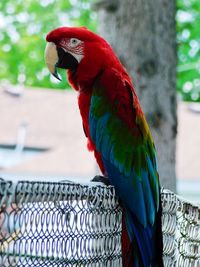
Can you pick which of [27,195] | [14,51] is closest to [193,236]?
[27,195]

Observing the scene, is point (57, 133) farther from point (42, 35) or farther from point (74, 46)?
point (74, 46)

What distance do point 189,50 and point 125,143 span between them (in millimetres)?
11286

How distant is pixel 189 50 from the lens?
13391mm

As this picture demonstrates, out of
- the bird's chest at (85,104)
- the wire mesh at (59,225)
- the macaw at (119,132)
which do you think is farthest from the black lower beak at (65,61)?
the wire mesh at (59,225)

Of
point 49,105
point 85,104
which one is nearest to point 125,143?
point 85,104

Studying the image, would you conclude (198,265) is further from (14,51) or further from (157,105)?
(14,51)

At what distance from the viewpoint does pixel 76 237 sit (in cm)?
161

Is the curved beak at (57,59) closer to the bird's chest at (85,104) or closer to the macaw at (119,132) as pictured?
the macaw at (119,132)

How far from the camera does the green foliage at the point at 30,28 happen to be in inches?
467

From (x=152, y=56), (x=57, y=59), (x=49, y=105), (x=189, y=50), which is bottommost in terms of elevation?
(x=57, y=59)

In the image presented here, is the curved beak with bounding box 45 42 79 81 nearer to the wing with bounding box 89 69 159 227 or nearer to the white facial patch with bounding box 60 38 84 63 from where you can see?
the white facial patch with bounding box 60 38 84 63

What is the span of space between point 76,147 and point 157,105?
27.8 ft

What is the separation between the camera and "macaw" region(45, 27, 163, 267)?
1.94 m

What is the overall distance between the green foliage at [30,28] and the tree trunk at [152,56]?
7.27 m
